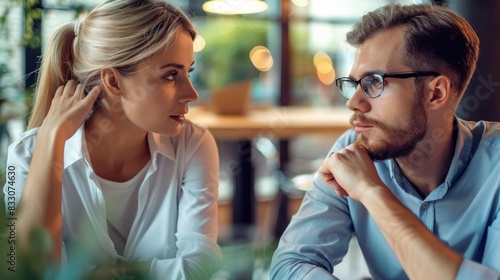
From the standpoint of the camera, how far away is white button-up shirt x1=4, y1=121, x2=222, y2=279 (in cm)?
135

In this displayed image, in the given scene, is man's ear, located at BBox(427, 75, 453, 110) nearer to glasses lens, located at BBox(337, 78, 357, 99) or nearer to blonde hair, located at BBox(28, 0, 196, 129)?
glasses lens, located at BBox(337, 78, 357, 99)

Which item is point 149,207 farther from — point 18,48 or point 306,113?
point 306,113

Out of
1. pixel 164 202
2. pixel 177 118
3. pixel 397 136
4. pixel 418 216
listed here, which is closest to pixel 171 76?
pixel 177 118

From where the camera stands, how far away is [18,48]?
1.81m

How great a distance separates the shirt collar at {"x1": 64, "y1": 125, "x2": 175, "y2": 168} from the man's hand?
0.41 m

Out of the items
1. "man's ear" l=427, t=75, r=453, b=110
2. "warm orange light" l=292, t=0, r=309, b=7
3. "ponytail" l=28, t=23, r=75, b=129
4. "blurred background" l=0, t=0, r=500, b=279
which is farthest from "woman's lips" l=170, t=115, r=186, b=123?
"warm orange light" l=292, t=0, r=309, b=7

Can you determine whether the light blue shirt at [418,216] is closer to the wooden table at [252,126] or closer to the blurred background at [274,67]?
the blurred background at [274,67]

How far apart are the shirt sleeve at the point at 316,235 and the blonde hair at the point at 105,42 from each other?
0.53 meters

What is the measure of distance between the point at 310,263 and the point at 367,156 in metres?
0.29

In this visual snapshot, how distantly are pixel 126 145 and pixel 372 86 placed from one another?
0.65 m

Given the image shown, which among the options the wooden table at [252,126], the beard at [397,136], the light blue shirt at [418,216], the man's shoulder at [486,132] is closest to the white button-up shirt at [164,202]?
the light blue shirt at [418,216]

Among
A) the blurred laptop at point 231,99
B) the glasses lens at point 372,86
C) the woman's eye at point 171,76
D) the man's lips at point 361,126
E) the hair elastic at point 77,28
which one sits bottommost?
the blurred laptop at point 231,99

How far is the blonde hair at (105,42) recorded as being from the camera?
1.32 m

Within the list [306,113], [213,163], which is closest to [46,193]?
[213,163]
